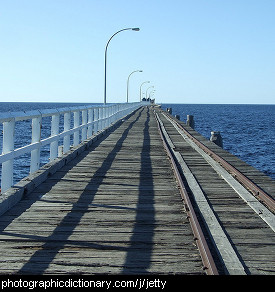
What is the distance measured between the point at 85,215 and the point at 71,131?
23.2 feet

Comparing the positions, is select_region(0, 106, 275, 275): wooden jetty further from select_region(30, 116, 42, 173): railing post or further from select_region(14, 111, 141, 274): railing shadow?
select_region(30, 116, 42, 173): railing post

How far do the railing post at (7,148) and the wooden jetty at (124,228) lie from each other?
15.0 inches

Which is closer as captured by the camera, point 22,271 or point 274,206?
point 22,271

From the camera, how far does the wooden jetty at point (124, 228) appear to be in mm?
5375

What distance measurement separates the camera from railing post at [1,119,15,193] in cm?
823

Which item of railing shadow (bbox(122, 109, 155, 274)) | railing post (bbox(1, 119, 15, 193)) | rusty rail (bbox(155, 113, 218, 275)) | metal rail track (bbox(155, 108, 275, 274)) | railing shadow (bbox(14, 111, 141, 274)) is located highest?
railing post (bbox(1, 119, 15, 193))

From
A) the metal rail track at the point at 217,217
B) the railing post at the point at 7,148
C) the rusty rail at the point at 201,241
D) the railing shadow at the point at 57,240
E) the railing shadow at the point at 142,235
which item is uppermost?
the railing post at the point at 7,148

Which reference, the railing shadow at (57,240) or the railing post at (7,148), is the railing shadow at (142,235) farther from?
the railing post at (7,148)

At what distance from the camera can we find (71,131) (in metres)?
14.4

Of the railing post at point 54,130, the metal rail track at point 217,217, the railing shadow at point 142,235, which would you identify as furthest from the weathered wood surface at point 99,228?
the railing post at point 54,130

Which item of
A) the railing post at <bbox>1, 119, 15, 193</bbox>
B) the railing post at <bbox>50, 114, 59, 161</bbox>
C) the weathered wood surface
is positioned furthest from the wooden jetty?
the railing post at <bbox>50, 114, 59, 161</bbox>

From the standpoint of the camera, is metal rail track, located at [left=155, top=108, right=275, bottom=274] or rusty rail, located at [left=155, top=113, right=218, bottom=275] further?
metal rail track, located at [left=155, top=108, right=275, bottom=274]
